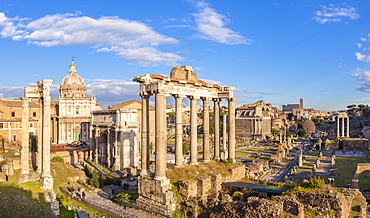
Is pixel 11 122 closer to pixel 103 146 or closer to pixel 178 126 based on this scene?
pixel 103 146

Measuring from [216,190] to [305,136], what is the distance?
10654 cm

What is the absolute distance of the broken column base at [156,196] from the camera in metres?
14.9

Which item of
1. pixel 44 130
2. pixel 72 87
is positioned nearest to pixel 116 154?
pixel 44 130

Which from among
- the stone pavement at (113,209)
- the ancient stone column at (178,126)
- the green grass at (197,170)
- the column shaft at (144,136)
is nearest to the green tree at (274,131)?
the green grass at (197,170)

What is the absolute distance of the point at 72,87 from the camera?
55.3 m

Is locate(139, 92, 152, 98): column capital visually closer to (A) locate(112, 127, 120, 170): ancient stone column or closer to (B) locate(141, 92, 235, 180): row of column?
(B) locate(141, 92, 235, 180): row of column

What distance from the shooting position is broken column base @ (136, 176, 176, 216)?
14852mm

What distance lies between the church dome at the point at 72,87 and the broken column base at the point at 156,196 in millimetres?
42100

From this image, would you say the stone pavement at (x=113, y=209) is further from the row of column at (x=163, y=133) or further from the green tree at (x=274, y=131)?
the green tree at (x=274, y=131)

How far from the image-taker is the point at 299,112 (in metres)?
181

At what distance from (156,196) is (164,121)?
392cm

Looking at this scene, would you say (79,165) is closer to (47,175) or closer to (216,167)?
(47,175)

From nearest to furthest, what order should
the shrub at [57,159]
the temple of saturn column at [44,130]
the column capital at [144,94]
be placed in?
the column capital at [144,94]
the temple of saturn column at [44,130]
the shrub at [57,159]

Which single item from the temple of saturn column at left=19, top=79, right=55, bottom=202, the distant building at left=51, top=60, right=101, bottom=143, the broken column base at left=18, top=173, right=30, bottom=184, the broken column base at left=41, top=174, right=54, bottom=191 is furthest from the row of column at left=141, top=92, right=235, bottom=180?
the distant building at left=51, top=60, right=101, bottom=143
